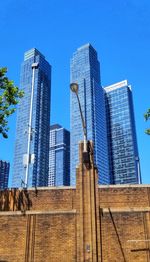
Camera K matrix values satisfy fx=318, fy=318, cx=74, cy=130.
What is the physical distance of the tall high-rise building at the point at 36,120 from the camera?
111 m

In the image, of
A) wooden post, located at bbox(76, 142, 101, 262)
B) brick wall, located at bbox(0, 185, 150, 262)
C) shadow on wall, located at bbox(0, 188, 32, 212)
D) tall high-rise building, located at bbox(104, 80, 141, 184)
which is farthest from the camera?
tall high-rise building, located at bbox(104, 80, 141, 184)

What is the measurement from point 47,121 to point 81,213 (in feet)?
365

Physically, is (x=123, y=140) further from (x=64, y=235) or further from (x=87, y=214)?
(x=87, y=214)

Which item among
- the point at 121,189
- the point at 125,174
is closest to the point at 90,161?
the point at 121,189

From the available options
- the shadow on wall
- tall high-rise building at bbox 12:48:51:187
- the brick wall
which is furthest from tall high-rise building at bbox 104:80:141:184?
the brick wall

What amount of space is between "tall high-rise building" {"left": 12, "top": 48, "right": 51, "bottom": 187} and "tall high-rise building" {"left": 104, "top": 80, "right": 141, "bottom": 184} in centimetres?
5114

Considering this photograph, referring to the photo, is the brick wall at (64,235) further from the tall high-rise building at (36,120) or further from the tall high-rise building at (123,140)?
the tall high-rise building at (123,140)

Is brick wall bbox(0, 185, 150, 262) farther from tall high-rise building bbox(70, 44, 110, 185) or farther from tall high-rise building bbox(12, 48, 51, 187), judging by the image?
tall high-rise building bbox(70, 44, 110, 185)

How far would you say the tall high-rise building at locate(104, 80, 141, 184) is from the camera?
584 feet

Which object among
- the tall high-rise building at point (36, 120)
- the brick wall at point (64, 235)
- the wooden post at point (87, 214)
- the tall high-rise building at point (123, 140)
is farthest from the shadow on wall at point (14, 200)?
the tall high-rise building at point (123, 140)

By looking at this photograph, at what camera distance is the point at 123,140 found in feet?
613

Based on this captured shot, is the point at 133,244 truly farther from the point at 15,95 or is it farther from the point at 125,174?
the point at 125,174

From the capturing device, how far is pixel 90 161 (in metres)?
20.2

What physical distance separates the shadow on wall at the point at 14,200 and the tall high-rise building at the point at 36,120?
71.4m
